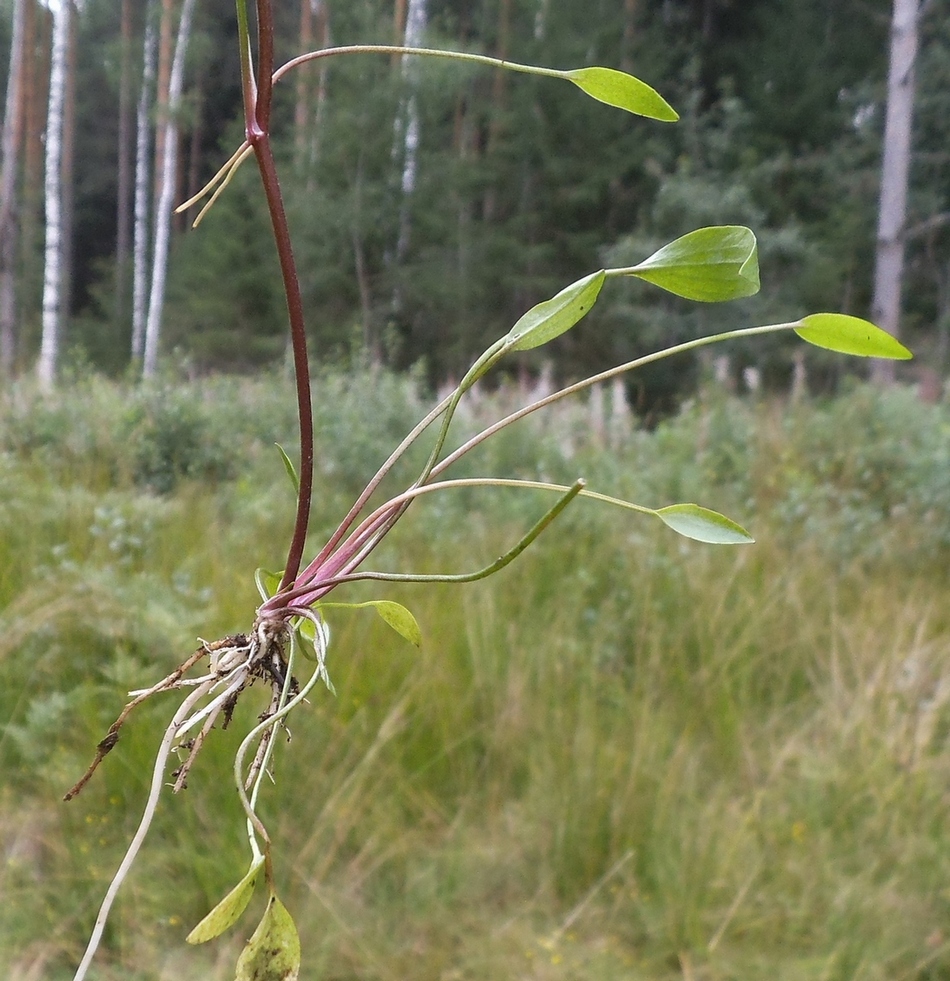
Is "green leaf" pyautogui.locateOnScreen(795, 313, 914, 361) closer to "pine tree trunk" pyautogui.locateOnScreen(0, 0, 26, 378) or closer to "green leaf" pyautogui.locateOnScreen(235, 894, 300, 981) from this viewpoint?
"green leaf" pyautogui.locateOnScreen(235, 894, 300, 981)

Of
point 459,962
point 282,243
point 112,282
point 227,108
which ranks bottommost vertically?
point 459,962

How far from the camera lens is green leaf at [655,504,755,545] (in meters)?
0.27

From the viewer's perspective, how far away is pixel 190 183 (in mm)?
12727

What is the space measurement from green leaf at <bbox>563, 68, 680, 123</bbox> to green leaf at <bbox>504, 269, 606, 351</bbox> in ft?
0.20

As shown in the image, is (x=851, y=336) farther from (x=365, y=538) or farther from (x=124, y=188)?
(x=124, y=188)

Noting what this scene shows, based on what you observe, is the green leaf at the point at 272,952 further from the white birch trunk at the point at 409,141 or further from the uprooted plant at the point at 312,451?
the white birch trunk at the point at 409,141

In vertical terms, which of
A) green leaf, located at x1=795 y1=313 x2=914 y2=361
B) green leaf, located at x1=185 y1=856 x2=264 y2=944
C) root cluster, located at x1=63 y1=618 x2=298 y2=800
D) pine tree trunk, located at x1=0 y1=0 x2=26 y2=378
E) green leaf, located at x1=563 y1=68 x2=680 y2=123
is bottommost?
green leaf, located at x1=185 y1=856 x2=264 y2=944

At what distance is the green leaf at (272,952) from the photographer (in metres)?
0.23

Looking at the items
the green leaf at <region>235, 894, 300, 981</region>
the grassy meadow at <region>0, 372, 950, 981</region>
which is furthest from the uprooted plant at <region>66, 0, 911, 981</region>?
the grassy meadow at <region>0, 372, 950, 981</region>

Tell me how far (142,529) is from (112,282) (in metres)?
13.2

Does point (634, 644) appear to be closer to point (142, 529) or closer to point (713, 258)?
point (142, 529)

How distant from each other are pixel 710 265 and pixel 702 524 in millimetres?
86

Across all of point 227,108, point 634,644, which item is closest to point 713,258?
point 634,644

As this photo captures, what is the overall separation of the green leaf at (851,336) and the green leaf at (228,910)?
0.74ft
